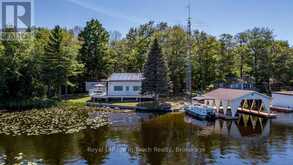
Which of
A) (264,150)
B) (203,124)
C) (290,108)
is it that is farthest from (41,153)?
(290,108)

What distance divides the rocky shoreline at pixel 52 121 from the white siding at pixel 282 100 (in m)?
18.6

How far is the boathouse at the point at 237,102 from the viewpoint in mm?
25312

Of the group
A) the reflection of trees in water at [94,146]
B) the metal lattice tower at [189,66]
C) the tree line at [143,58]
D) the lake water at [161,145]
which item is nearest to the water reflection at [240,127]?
the lake water at [161,145]

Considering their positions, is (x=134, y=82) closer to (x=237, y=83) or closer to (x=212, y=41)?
(x=212, y=41)

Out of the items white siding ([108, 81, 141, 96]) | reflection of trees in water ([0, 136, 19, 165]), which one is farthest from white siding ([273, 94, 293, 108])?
reflection of trees in water ([0, 136, 19, 165])

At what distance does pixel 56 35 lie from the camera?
35875 millimetres

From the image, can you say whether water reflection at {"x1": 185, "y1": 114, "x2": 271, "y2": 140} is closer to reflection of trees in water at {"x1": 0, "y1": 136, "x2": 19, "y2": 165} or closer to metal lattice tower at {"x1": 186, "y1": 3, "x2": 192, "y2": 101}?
metal lattice tower at {"x1": 186, "y1": 3, "x2": 192, "y2": 101}

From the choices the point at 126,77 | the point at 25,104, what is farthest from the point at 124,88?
the point at 25,104

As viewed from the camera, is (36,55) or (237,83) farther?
(237,83)

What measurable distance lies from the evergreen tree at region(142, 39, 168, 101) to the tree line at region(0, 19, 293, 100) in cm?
188

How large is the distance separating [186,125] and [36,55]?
67.5 feet

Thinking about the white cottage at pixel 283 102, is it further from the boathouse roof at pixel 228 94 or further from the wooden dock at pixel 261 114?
the boathouse roof at pixel 228 94

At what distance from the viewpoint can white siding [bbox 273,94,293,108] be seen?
103 feet

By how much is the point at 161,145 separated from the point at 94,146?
3619mm
